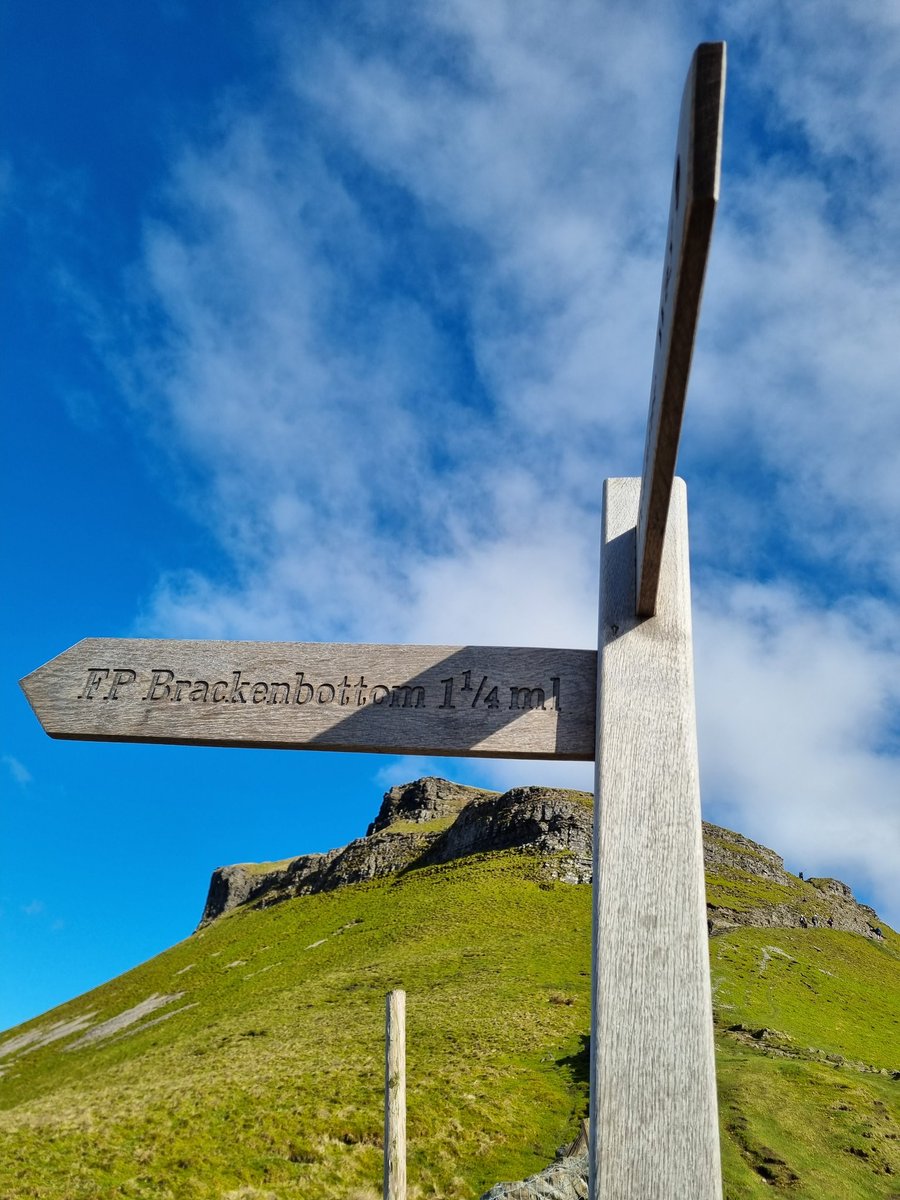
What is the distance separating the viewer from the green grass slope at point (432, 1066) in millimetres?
11680

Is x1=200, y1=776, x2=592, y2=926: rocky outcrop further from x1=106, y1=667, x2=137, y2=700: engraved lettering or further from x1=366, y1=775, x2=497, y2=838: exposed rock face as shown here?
x1=106, y1=667, x2=137, y2=700: engraved lettering

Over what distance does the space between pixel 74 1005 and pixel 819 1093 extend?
2657 inches

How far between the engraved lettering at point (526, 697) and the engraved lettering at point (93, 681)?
3.58 ft

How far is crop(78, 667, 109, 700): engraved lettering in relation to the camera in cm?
203

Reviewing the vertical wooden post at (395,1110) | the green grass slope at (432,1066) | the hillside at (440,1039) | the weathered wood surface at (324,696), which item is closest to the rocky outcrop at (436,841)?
the hillside at (440,1039)

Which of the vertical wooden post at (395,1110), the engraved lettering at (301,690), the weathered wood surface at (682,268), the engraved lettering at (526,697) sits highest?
the weathered wood surface at (682,268)

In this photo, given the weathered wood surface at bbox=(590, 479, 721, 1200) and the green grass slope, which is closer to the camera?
the weathered wood surface at bbox=(590, 479, 721, 1200)

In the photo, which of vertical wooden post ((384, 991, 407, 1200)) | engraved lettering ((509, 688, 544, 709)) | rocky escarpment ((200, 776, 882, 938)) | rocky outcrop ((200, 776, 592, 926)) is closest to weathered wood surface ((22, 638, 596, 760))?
engraved lettering ((509, 688, 544, 709))

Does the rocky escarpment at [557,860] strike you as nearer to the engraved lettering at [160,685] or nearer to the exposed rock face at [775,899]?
the exposed rock face at [775,899]

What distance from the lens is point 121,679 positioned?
2049 millimetres

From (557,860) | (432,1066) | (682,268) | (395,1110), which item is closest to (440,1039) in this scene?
(432,1066)

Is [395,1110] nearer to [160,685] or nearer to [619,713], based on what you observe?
[160,685]

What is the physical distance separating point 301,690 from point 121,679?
0.50 m

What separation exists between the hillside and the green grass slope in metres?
0.08
